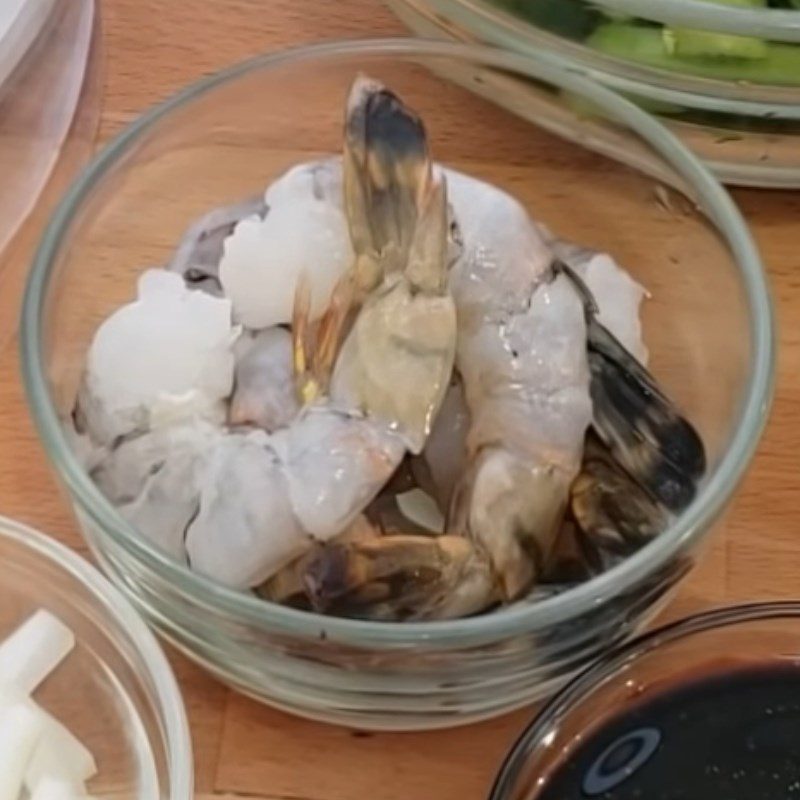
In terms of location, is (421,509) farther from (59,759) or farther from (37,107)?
(37,107)

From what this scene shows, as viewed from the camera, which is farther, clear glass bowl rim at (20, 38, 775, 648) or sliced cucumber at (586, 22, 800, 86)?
sliced cucumber at (586, 22, 800, 86)

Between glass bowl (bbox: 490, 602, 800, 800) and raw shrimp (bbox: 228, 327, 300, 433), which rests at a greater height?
raw shrimp (bbox: 228, 327, 300, 433)

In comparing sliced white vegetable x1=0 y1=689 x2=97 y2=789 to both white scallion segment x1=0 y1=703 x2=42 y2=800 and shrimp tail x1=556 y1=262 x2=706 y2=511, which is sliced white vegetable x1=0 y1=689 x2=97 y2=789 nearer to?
white scallion segment x1=0 y1=703 x2=42 y2=800

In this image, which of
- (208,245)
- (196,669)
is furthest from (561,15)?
(196,669)

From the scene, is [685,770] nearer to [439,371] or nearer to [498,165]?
[439,371]

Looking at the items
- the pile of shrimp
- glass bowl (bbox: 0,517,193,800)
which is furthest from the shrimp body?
glass bowl (bbox: 0,517,193,800)

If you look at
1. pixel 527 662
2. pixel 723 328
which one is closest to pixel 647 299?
pixel 723 328

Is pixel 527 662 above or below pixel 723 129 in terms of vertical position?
below
